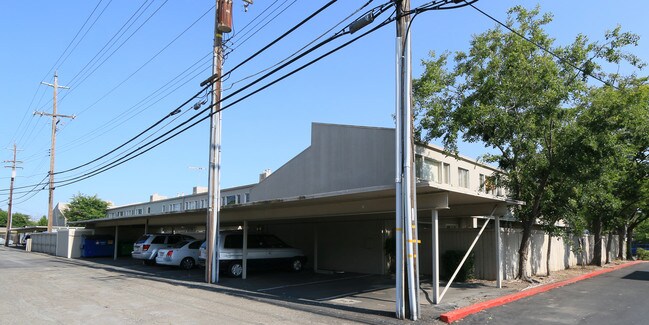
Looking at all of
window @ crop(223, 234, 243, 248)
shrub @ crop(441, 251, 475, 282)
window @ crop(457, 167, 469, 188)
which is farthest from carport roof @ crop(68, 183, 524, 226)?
window @ crop(457, 167, 469, 188)

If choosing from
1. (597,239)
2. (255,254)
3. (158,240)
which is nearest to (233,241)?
(255,254)

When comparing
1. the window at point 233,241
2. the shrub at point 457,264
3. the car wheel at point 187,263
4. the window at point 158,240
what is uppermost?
the window at point 233,241

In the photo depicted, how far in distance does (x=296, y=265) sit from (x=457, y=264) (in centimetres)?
748

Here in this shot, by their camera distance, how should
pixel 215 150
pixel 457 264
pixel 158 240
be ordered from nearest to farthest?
pixel 457 264 → pixel 215 150 → pixel 158 240

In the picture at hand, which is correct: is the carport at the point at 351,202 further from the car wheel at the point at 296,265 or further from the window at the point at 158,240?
the window at the point at 158,240

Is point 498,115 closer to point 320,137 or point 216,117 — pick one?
point 216,117

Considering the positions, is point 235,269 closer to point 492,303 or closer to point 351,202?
point 351,202

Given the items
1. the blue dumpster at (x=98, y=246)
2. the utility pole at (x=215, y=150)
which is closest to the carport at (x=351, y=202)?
the utility pole at (x=215, y=150)

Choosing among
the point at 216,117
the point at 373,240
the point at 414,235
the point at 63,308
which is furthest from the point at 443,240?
the point at 63,308

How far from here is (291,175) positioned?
2919 cm

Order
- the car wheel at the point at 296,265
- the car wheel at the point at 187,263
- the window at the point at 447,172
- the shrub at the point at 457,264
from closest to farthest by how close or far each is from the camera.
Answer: the shrub at the point at 457,264
the car wheel at the point at 296,265
the car wheel at the point at 187,263
the window at the point at 447,172

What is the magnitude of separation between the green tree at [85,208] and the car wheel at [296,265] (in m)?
54.0

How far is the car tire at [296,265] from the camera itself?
21.1m

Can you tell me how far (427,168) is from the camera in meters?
21.8
